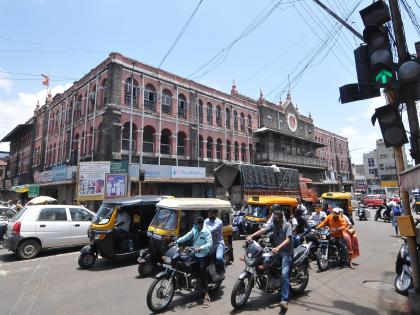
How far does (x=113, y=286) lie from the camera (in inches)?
265

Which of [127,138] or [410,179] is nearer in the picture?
[410,179]

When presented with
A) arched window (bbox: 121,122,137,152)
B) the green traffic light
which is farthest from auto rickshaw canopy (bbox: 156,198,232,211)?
arched window (bbox: 121,122,137,152)

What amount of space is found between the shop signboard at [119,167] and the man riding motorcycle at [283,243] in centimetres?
1620

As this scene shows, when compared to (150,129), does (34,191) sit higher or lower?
lower

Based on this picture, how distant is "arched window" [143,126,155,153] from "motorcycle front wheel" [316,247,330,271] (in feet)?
60.0

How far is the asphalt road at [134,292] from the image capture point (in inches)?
210

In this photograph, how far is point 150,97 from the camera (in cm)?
2500

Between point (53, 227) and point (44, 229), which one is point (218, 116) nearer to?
point (53, 227)

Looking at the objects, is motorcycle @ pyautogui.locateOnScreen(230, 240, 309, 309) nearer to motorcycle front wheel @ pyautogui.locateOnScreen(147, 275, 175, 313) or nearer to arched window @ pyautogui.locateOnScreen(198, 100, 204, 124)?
motorcycle front wheel @ pyautogui.locateOnScreen(147, 275, 175, 313)

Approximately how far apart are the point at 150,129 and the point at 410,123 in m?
21.7

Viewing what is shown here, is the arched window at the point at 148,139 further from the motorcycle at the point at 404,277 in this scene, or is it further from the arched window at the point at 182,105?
the motorcycle at the point at 404,277

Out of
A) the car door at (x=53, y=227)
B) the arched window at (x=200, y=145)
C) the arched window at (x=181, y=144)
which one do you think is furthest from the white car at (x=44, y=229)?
the arched window at (x=200, y=145)

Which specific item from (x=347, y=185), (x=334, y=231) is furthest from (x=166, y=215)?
(x=347, y=185)

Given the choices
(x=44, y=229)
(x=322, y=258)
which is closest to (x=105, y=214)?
(x=44, y=229)
